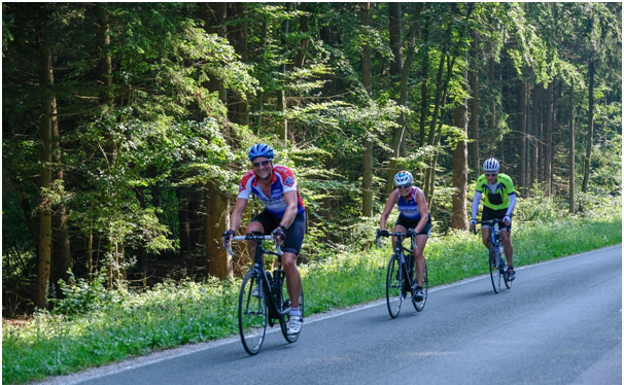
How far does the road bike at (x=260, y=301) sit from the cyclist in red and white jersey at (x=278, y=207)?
0.12 metres

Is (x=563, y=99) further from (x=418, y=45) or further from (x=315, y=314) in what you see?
(x=315, y=314)

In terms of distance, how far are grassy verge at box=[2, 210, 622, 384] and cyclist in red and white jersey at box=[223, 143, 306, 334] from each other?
1391 millimetres

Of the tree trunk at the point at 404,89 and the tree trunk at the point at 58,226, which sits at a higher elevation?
the tree trunk at the point at 404,89

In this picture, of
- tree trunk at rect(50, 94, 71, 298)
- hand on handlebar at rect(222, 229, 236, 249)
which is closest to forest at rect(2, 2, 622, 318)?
tree trunk at rect(50, 94, 71, 298)

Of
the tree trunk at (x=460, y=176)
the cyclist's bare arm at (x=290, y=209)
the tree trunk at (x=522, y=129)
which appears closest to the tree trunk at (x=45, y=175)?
Result: the cyclist's bare arm at (x=290, y=209)

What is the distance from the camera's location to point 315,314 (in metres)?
10.3

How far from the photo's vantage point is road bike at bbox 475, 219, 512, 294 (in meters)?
12.4

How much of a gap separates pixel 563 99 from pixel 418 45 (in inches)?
1181

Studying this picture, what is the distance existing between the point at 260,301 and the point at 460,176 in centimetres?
2198

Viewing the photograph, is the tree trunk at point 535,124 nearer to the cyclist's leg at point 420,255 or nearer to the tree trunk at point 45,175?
the tree trunk at point 45,175

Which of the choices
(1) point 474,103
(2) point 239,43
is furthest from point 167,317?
(1) point 474,103

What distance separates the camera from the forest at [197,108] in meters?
16.0

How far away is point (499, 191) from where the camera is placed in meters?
12.5

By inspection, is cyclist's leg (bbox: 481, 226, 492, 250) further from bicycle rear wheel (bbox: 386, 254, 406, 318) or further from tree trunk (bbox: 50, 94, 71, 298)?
tree trunk (bbox: 50, 94, 71, 298)
